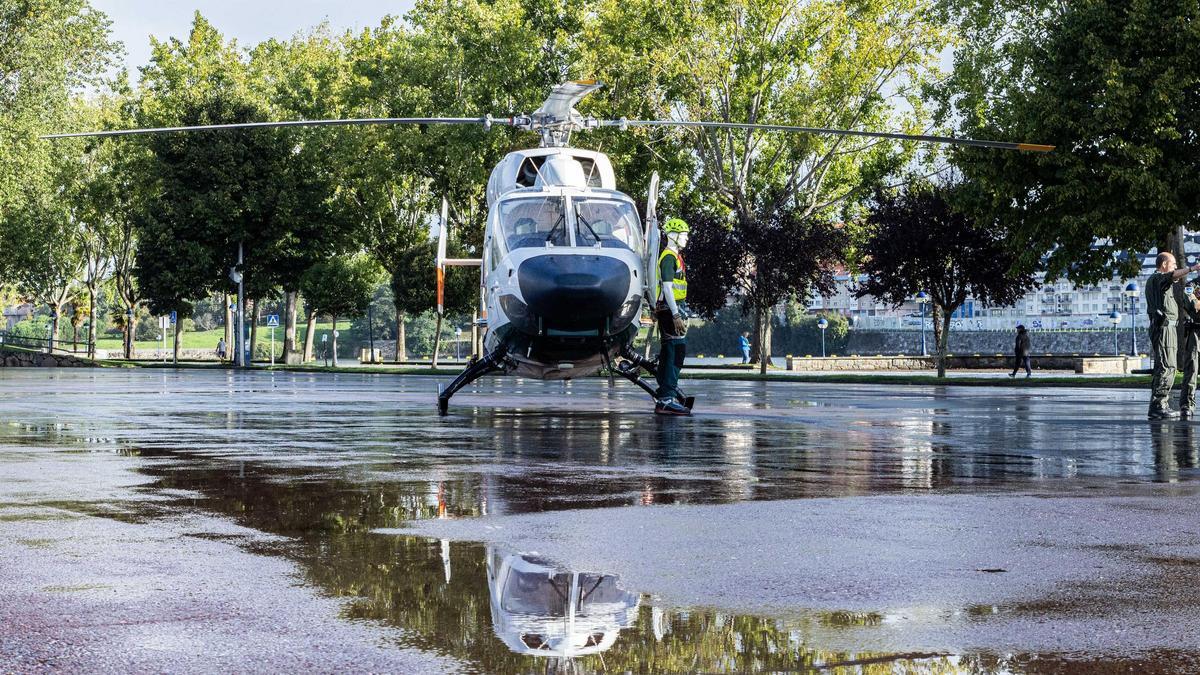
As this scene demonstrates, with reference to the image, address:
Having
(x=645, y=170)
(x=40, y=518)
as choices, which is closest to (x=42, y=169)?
(x=645, y=170)

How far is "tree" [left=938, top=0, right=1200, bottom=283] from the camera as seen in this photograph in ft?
107

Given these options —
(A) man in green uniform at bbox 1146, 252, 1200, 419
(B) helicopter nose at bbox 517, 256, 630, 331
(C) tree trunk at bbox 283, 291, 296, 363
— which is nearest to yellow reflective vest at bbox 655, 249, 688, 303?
(B) helicopter nose at bbox 517, 256, 630, 331

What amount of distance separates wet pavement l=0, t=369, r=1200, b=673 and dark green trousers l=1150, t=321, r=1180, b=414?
157 inches

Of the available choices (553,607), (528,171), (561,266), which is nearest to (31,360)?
(528,171)

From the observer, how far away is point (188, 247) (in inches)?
2312

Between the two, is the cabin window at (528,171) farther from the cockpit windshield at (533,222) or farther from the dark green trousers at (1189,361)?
the dark green trousers at (1189,361)

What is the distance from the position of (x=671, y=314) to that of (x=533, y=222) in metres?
2.20

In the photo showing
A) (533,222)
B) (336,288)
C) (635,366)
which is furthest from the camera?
(336,288)

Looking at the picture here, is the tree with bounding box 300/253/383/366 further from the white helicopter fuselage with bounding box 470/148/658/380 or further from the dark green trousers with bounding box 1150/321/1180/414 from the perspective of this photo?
the dark green trousers with bounding box 1150/321/1180/414

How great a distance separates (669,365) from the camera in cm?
1873

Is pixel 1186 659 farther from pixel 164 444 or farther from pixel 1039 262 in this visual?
pixel 1039 262

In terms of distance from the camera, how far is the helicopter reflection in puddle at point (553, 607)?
14.3 ft

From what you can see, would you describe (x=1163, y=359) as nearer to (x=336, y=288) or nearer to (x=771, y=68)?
(x=771, y=68)

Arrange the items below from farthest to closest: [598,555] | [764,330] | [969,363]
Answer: [969,363], [764,330], [598,555]
